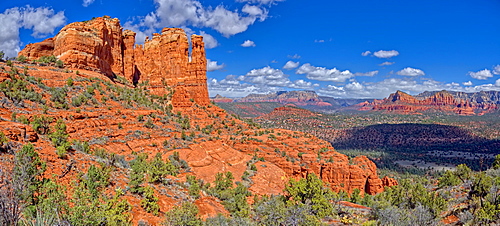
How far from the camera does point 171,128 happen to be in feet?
114

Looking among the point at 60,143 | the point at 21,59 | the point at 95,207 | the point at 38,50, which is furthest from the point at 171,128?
the point at 95,207

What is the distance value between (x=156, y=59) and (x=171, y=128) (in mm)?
21078

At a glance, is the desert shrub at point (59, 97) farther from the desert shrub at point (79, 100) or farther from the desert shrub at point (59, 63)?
the desert shrub at point (59, 63)

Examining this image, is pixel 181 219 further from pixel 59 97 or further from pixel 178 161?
pixel 59 97

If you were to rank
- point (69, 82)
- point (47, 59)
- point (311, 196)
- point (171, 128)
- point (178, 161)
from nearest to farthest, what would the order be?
point (311, 196) → point (178, 161) → point (69, 82) → point (171, 128) → point (47, 59)

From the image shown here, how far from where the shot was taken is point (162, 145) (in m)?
30.8

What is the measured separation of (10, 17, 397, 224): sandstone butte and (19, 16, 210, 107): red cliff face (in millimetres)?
160

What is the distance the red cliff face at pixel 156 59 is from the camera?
40938 mm

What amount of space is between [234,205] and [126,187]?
23.5 ft

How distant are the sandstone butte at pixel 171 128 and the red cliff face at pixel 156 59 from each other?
160mm

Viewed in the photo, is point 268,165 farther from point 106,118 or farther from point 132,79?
point 132,79

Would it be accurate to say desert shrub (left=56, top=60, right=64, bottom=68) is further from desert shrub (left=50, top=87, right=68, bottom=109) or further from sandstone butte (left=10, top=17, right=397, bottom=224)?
desert shrub (left=50, top=87, right=68, bottom=109)

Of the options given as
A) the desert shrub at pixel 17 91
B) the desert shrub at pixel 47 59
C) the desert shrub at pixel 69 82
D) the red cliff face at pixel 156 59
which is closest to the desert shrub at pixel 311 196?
the desert shrub at pixel 17 91

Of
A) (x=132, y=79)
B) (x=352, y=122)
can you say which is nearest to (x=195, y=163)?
(x=132, y=79)
